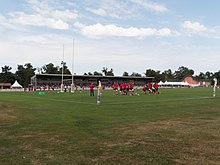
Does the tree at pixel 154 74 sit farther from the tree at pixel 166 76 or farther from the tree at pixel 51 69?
the tree at pixel 51 69

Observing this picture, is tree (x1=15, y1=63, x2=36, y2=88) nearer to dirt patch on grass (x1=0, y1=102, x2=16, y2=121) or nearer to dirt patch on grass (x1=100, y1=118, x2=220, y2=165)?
dirt patch on grass (x1=0, y1=102, x2=16, y2=121)

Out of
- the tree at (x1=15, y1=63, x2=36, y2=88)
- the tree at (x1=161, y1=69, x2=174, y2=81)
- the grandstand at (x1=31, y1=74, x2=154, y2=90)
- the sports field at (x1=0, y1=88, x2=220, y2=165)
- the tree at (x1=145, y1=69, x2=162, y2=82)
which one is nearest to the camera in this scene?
the sports field at (x1=0, y1=88, x2=220, y2=165)

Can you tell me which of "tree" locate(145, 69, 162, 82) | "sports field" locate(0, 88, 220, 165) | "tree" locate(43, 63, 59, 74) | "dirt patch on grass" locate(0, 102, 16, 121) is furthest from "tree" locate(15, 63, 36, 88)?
"sports field" locate(0, 88, 220, 165)

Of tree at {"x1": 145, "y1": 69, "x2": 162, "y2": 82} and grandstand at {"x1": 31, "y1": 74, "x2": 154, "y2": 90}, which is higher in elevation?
tree at {"x1": 145, "y1": 69, "x2": 162, "y2": 82}

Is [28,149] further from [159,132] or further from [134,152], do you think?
[159,132]

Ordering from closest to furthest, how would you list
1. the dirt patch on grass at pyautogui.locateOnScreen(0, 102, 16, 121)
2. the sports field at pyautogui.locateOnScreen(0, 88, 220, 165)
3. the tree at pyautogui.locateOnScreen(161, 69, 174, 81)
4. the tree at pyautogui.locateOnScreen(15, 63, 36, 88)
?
the sports field at pyautogui.locateOnScreen(0, 88, 220, 165), the dirt patch on grass at pyautogui.locateOnScreen(0, 102, 16, 121), the tree at pyautogui.locateOnScreen(15, 63, 36, 88), the tree at pyautogui.locateOnScreen(161, 69, 174, 81)

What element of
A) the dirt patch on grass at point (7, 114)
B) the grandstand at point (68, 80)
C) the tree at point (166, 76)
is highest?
the tree at point (166, 76)

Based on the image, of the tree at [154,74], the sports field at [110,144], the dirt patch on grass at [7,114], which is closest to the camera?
the sports field at [110,144]

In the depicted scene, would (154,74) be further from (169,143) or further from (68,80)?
(169,143)

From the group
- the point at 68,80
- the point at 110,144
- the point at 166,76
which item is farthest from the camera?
the point at 166,76

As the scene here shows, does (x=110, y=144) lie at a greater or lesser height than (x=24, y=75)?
lesser

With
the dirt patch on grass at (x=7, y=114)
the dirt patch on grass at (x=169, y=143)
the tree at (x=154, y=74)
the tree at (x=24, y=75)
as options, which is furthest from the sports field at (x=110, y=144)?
the tree at (x=154, y=74)

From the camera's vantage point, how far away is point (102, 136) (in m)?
8.79

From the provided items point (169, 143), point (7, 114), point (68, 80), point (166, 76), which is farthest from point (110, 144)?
point (166, 76)
